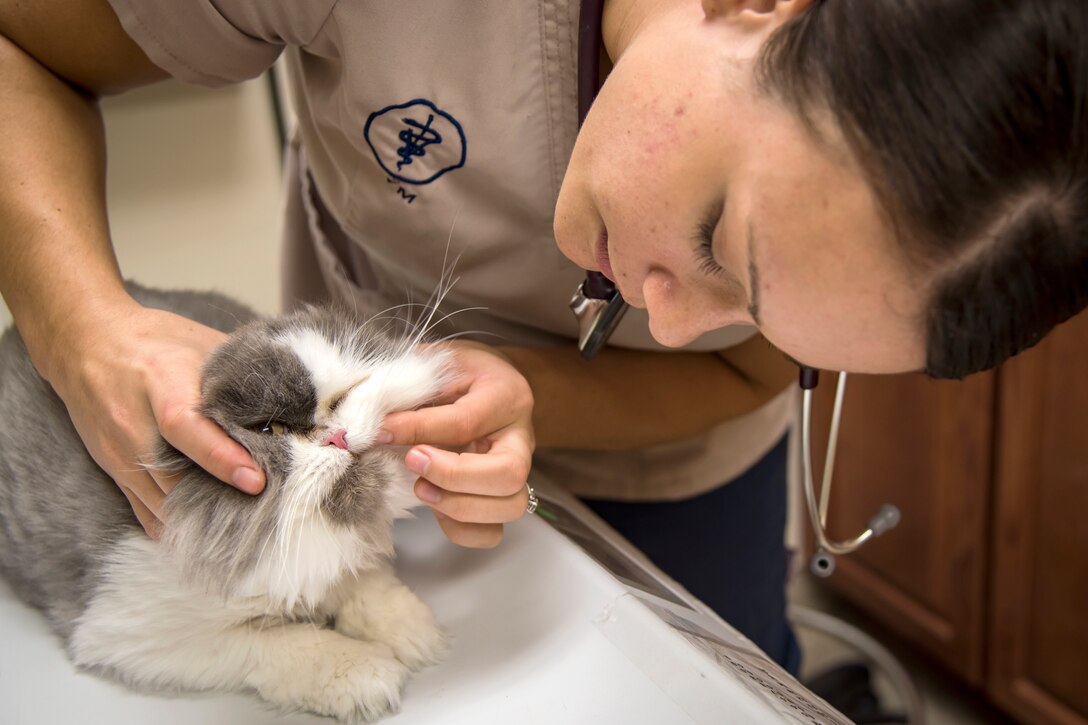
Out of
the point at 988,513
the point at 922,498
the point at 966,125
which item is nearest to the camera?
the point at 966,125

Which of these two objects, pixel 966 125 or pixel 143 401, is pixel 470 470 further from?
pixel 966 125

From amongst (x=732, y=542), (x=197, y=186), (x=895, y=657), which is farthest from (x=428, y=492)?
(x=895, y=657)

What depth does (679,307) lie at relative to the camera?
60 cm

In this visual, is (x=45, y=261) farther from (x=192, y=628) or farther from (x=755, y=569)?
(x=755, y=569)

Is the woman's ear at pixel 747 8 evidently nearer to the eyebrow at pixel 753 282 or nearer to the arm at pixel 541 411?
the eyebrow at pixel 753 282

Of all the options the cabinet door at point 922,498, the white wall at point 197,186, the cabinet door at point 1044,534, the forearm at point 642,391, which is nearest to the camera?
the forearm at point 642,391

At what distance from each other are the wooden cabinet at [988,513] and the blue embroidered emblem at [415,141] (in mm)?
1106

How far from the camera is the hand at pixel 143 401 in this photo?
22.5 inches

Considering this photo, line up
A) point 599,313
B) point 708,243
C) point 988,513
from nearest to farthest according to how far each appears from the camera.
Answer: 1. point 708,243
2. point 599,313
3. point 988,513

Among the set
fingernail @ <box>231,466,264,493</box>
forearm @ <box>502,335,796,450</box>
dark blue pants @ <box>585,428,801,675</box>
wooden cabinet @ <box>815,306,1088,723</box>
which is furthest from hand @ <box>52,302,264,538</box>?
wooden cabinet @ <box>815,306,1088,723</box>

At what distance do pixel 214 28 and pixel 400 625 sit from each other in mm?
537

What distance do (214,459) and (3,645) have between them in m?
0.29

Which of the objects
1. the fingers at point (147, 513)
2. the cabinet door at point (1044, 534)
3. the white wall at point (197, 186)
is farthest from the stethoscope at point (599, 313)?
the white wall at point (197, 186)

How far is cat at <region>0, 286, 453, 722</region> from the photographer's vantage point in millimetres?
588
